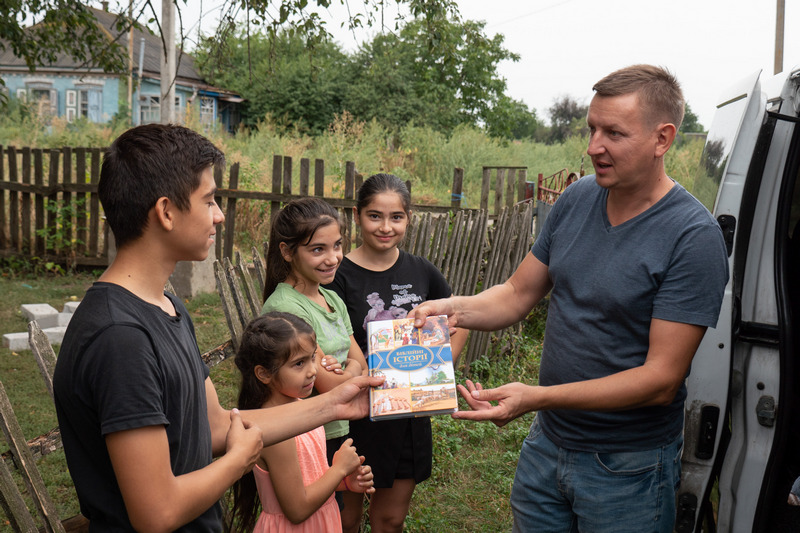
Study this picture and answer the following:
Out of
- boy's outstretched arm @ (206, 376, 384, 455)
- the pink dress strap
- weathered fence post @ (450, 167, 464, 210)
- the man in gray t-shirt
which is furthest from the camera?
weathered fence post @ (450, 167, 464, 210)

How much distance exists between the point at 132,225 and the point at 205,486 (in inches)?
26.7

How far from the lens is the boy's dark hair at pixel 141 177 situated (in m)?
1.65

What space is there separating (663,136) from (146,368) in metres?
1.83

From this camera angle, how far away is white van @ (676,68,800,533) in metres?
2.36

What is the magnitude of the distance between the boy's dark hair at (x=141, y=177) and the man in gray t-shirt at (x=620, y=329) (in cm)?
112

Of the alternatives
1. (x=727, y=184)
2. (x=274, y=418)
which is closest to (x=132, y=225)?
(x=274, y=418)

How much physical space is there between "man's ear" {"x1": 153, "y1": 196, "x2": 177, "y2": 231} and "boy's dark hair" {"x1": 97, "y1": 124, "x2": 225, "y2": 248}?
0.04ft

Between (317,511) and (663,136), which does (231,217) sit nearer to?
(317,511)

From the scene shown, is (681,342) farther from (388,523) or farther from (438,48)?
(438,48)

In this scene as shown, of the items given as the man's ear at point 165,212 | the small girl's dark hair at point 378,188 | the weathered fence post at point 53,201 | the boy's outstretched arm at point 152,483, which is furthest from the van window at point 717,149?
the weathered fence post at point 53,201

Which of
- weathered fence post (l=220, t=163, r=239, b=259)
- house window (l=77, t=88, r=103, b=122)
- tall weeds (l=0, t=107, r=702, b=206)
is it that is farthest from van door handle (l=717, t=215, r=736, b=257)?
house window (l=77, t=88, r=103, b=122)

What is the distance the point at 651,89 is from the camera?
7.43 feet

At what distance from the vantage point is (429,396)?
7.65ft

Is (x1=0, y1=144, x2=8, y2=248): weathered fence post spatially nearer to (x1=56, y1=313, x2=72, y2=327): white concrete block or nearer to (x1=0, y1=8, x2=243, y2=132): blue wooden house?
(x1=56, y1=313, x2=72, y2=327): white concrete block
